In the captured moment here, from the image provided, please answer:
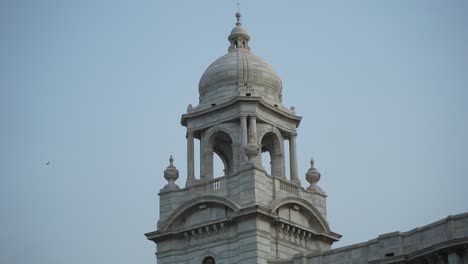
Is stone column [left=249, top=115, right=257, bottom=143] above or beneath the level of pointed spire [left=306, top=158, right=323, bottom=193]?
above

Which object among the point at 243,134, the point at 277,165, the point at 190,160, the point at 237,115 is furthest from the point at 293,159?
the point at 190,160

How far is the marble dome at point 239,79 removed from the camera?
191 ft

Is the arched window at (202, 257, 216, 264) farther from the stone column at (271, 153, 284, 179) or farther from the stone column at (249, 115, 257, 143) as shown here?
the stone column at (249, 115, 257, 143)

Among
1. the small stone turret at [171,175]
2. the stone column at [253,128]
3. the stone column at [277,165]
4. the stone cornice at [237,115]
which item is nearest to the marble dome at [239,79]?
the stone cornice at [237,115]

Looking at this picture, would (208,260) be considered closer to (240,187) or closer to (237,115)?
(240,187)

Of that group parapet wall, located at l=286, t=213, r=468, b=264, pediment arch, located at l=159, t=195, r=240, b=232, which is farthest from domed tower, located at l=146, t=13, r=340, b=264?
parapet wall, located at l=286, t=213, r=468, b=264

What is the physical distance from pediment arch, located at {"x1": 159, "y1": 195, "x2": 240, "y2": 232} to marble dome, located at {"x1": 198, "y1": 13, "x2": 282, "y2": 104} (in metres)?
6.50

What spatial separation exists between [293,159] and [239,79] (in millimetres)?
5641

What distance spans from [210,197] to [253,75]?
27.6ft

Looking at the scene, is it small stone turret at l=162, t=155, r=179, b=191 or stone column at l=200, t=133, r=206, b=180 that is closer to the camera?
small stone turret at l=162, t=155, r=179, b=191

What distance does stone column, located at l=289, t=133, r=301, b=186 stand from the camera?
5791cm

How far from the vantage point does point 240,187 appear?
54.0 metres

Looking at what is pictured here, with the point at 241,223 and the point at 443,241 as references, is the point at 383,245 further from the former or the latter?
the point at 241,223

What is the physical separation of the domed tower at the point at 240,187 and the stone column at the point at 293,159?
6cm
